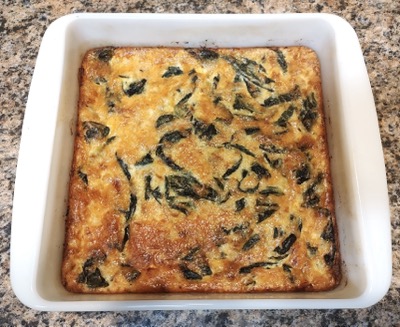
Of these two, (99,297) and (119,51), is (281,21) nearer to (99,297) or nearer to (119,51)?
(119,51)

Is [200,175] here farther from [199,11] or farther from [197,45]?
[199,11]

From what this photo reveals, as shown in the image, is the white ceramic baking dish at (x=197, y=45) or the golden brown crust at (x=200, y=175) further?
the golden brown crust at (x=200, y=175)

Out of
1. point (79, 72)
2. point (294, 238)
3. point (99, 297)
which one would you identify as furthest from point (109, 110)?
point (294, 238)

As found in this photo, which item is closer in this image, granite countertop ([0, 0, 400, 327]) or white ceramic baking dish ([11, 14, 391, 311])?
white ceramic baking dish ([11, 14, 391, 311])

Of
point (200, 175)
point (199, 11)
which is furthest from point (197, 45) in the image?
point (200, 175)
